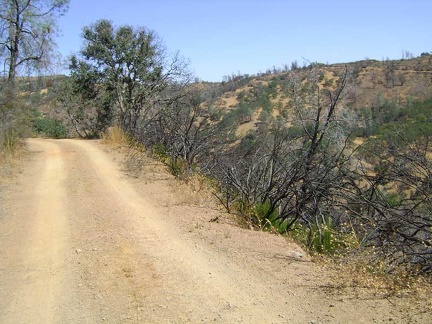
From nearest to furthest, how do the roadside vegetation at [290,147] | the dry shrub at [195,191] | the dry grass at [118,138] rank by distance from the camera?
the roadside vegetation at [290,147] → the dry shrub at [195,191] → the dry grass at [118,138]

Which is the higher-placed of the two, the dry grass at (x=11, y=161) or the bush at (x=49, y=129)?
the bush at (x=49, y=129)

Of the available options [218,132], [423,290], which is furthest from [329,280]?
[218,132]

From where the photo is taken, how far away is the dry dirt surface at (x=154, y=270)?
14.5ft

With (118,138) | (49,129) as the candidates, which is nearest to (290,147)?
(118,138)

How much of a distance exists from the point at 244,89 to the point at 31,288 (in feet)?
184

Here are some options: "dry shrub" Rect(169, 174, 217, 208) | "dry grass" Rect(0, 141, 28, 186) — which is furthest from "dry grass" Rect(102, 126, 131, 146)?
"dry shrub" Rect(169, 174, 217, 208)

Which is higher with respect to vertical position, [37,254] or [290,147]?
[290,147]

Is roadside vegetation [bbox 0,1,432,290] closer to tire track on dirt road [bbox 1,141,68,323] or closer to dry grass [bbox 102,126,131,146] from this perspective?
dry grass [bbox 102,126,131,146]

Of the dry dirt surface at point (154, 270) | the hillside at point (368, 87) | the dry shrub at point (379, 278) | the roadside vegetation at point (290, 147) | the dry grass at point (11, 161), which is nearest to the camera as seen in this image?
the dry dirt surface at point (154, 270)

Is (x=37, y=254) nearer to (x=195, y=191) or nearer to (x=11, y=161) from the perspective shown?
(x=195, y=191)

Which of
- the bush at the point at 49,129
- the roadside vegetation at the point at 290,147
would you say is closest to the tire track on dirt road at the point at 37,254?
the roadside vegetation at the point at 290,147

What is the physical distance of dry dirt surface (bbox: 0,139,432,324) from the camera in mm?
4414

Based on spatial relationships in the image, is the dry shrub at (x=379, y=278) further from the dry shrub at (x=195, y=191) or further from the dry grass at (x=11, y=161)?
the dry grass at (x=11, y=161)

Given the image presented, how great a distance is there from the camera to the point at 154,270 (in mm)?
5504
